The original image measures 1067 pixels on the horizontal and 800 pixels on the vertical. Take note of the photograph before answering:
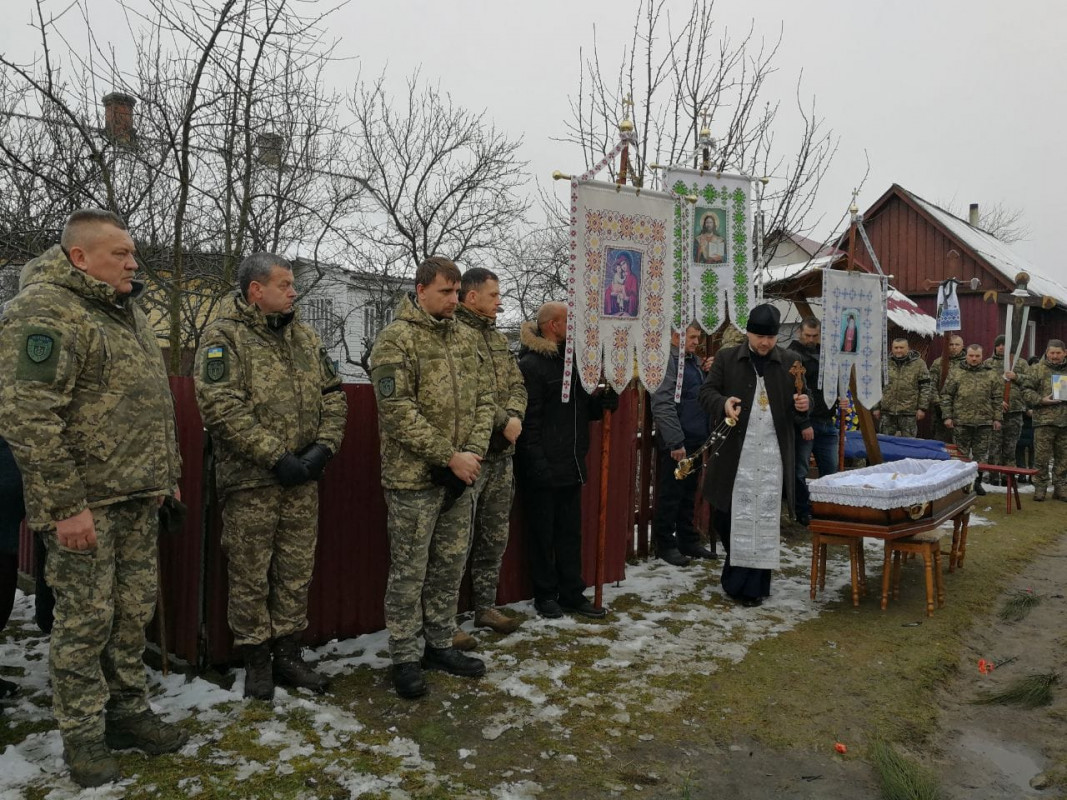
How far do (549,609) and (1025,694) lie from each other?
260cm

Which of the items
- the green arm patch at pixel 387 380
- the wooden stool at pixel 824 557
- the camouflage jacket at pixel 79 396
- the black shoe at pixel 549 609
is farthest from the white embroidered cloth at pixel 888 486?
the camouflage jacket at pixel 79 396

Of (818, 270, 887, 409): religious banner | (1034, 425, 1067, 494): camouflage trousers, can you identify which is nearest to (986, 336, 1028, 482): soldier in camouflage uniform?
(1034, 425, 1067, 494): camouflage trousers

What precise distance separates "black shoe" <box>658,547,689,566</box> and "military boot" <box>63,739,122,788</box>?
4499 millimetres

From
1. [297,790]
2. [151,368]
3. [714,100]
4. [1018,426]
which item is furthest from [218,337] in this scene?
[1018,426]

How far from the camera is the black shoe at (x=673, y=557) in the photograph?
21.2ft

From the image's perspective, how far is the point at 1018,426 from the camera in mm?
11648

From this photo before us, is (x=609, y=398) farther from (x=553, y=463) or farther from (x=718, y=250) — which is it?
(x=718, y=250)

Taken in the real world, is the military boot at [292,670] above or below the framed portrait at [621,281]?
below

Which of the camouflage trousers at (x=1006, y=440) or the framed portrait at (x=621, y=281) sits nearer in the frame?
the framed portrait at (x=621, y=281)

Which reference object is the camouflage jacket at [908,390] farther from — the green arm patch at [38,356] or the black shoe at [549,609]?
the green arm patch at [38,356]

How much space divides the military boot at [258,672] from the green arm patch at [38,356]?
5.14ft

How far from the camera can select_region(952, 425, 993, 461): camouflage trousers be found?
11.2 meters

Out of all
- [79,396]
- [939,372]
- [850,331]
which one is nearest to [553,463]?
[79,396]

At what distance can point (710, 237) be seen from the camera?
21.0 ft
